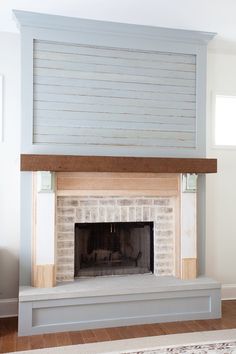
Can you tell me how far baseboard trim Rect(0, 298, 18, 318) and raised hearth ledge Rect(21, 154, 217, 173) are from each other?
1.32m

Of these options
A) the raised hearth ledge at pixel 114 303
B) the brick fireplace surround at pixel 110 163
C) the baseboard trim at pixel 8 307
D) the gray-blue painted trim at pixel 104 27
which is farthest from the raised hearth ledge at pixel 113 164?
the baseboard trim at pixel 8 307

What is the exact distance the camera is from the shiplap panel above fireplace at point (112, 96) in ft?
10.8

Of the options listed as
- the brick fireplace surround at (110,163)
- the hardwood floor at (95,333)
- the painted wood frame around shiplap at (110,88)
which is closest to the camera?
the hardwood floor at (95,333)

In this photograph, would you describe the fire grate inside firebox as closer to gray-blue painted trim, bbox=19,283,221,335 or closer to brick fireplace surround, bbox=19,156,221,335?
brick fireplace surround, bbox=19,156,221,335

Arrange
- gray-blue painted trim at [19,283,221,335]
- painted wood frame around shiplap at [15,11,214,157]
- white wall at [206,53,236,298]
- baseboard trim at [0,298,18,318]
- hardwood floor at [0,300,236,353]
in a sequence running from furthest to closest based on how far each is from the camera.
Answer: white wall at [206,53,236,298]
baseboard trim at [0,298,18,318]
painted wood frame around shiplap at [15,11,214,157]
gray-blue painted trim at [19,283,221,335]
hardwood floor at [0,300,236,353]

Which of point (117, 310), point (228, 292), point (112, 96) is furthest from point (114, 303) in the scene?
point (112, 96)

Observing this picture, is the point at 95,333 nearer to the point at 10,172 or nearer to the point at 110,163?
the point at 110,163

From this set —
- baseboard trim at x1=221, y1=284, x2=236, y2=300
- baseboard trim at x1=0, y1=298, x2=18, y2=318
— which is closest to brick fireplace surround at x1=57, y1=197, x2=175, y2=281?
baseboard trim at x1=0, y1=298, x2=18, y2=318

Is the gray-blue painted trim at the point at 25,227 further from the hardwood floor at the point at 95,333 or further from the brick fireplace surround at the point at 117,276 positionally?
the hardwood floor at the point at 95,333

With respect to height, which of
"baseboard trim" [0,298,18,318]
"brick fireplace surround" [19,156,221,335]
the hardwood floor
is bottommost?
the hardwood floor

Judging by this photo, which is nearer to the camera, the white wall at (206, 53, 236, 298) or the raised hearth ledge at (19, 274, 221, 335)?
the raised hearth ledge at (19, 274, 221, 335)

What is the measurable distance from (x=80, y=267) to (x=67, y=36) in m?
2.21

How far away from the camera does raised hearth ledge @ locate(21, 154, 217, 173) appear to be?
307 centimetres

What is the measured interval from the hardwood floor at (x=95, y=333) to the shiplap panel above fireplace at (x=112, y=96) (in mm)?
1647
